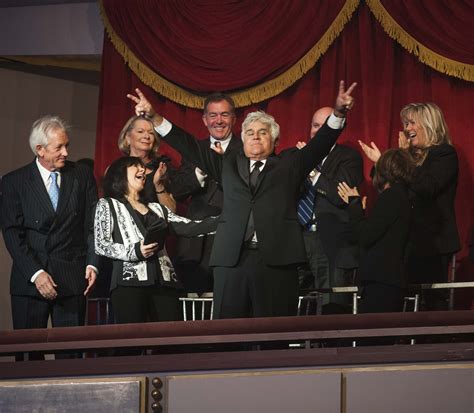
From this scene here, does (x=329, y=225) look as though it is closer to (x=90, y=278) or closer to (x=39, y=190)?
(x=90, y=278)

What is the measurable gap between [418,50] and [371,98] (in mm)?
384

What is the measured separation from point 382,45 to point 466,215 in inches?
43.9

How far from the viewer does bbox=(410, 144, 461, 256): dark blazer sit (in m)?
5.13

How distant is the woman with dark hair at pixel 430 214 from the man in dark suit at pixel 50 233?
1.52 meters

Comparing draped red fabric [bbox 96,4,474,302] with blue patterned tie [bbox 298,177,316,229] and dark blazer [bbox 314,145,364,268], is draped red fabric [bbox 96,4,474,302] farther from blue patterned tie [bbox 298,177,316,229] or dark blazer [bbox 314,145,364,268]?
blue patterned tie [bbox 298,177,316,229]

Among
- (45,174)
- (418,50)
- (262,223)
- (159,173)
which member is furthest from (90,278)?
(418,50)

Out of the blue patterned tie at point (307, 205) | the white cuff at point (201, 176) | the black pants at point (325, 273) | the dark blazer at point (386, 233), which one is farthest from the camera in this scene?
the white cuff at point (201, 176)

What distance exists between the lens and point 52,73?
8125mm

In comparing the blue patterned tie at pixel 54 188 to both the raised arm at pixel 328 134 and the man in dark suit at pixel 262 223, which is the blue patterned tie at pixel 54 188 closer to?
the man in dark suit at pixel 262 223

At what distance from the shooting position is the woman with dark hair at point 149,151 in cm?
577

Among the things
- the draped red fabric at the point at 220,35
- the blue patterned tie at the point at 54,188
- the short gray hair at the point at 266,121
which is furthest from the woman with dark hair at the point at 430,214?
the blue patterned tie at the point at 54,188

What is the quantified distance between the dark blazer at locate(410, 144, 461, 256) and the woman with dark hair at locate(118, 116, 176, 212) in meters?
1.30

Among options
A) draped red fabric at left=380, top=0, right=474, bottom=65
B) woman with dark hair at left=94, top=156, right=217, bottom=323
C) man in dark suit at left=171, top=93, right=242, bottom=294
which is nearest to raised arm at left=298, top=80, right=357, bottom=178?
A: woman with dark hair at left=94, top=156, right=217, bottom=323

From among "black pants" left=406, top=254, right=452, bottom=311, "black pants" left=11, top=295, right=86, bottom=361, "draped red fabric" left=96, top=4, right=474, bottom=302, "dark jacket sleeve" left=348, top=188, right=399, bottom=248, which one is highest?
"draped red fabric" left=96, top=4, right=474, bottom=302
